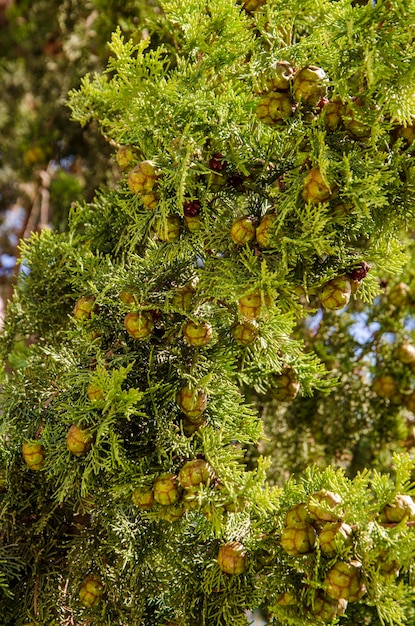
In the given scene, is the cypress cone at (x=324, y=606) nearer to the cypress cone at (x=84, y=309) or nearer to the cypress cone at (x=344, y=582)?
the cypress cone at (x=344, y=582)

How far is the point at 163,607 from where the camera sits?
91cm

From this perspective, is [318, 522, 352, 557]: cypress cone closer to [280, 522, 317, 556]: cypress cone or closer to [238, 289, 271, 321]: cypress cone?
[280, 522, 317, 556]: cypress cone

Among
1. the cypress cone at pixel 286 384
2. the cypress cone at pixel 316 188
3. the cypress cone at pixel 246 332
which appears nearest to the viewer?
the cypress cone at pixel 316 188

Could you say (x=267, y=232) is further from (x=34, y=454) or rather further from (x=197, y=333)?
(x=34, y=454)

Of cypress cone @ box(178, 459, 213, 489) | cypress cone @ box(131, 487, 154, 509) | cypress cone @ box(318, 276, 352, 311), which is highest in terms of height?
cypress cone @ box(318, 276, 352, 311)

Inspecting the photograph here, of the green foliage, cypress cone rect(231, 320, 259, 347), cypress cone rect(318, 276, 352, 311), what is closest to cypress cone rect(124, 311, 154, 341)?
the green foliage

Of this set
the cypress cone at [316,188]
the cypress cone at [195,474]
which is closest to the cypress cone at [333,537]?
the cypress cone at [195,474]

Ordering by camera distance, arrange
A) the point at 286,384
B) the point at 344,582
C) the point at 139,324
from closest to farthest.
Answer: the point at 344,582
the point at 139,324
the point at 286,384

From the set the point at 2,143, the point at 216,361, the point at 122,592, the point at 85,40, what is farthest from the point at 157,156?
the point at 2,143

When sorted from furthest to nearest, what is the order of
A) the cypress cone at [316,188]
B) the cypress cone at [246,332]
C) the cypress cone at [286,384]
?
the cypress cone at [286,384] < the cypress cone at [246,332] < the cypress cone at [316,188]

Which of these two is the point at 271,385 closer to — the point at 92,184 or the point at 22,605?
the point at 22,605

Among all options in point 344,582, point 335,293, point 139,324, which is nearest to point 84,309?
point 139,324

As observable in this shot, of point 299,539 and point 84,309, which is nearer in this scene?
point 299,539

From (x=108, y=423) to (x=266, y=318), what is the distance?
0.23 meters
